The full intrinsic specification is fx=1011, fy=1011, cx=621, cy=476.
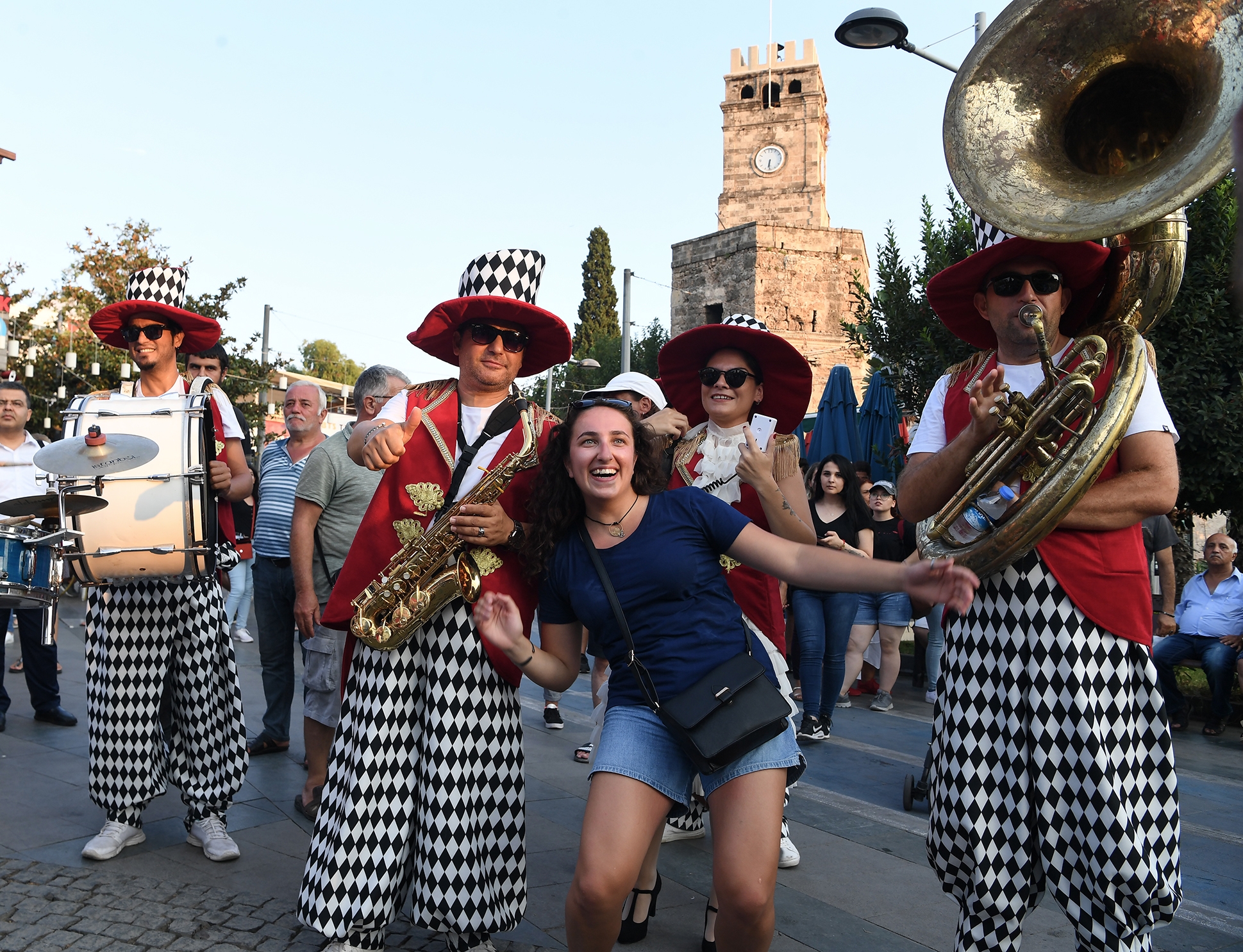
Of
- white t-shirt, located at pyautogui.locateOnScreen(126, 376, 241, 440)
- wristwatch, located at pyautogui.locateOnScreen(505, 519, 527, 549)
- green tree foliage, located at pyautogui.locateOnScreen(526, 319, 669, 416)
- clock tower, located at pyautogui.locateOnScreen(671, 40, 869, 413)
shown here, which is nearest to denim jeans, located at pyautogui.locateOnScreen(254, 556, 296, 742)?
white t-shirt, located at pyautogui.locateOnScreen(126, 376, 241, 440)

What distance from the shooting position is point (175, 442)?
403 centimetres

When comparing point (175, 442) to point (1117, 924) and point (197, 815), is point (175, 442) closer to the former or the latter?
point (197, 815)

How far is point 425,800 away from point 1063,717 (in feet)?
6.38

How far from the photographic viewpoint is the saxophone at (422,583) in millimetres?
3285

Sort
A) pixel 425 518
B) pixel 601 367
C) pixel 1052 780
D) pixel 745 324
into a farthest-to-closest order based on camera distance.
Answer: pixel 601 367 → pixel 745 324 → pixel 425 518 → pixel 1052 780

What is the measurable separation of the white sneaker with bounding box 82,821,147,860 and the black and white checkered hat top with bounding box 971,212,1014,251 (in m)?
3.99

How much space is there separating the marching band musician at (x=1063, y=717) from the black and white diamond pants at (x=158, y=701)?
118 inches

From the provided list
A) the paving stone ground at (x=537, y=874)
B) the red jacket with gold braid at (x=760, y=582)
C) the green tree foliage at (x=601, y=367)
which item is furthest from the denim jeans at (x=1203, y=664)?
the green tree foliage at (x=601, y=367)

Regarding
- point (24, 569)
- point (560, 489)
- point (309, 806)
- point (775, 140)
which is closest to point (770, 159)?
point (775, 140)

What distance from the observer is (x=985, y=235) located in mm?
3072

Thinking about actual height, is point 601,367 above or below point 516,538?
above

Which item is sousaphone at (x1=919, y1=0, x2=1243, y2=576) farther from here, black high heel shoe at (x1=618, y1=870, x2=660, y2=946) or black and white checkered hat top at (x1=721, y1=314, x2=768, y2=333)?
black high heel shoe at (x1=618, y1=870, x2=660, y2=946)

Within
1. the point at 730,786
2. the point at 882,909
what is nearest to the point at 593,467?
the point at 730,786

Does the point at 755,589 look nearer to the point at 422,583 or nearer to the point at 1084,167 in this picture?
the point at 422,583
